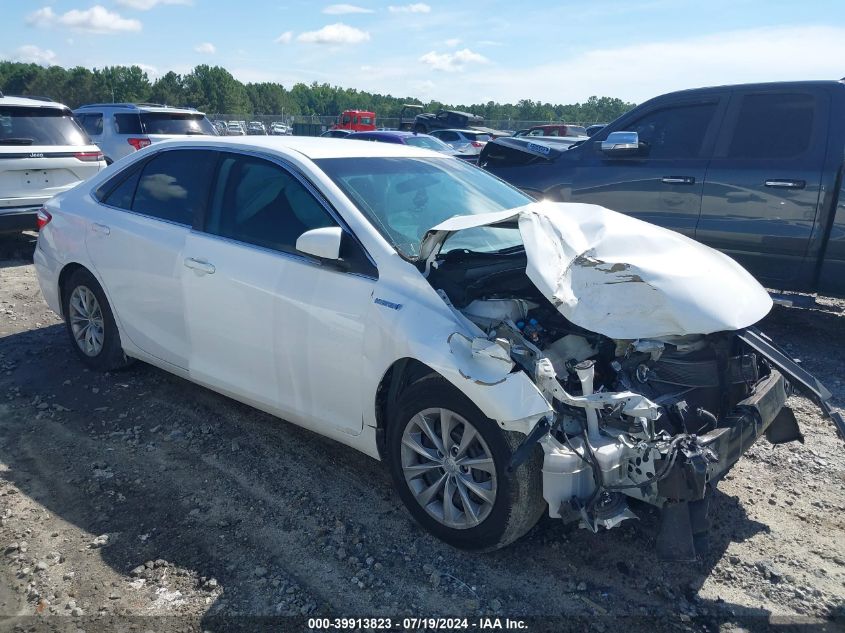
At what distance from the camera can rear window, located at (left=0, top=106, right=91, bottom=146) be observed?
822cm

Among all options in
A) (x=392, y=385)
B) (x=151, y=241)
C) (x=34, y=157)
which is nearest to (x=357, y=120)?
(x=34, y=157)

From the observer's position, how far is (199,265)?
154 inches

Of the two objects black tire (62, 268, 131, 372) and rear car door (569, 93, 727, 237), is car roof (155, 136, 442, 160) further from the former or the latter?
rear car door (569, 93, 727, 237)

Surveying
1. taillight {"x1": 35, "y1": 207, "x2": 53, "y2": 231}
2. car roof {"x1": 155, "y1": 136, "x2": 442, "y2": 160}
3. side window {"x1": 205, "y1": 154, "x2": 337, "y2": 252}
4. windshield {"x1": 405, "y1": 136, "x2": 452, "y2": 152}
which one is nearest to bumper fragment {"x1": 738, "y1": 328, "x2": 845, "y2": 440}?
side window {"x1": 205, "y1": 154, "x2": 337, "y2": 252}

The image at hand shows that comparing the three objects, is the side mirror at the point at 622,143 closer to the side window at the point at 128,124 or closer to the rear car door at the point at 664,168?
the rear car door at the point at 664,168

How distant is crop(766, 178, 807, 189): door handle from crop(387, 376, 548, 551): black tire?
4.15 metres

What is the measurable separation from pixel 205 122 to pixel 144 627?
1203 centimetres

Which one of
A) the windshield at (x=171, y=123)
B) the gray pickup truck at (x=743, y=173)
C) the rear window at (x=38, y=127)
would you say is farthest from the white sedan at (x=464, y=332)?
the windshield at (x=171, y=123)

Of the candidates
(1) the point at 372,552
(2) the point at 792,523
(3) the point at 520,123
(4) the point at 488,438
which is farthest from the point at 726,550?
(3) the point at 520,123

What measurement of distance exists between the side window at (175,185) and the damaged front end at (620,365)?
5.72 ft

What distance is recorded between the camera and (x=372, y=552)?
3.07 m

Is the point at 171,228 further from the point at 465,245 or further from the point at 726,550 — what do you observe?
the point at 726,550

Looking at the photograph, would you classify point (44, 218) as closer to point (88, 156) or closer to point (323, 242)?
point (323, 242)

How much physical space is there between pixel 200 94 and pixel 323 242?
309 feet
